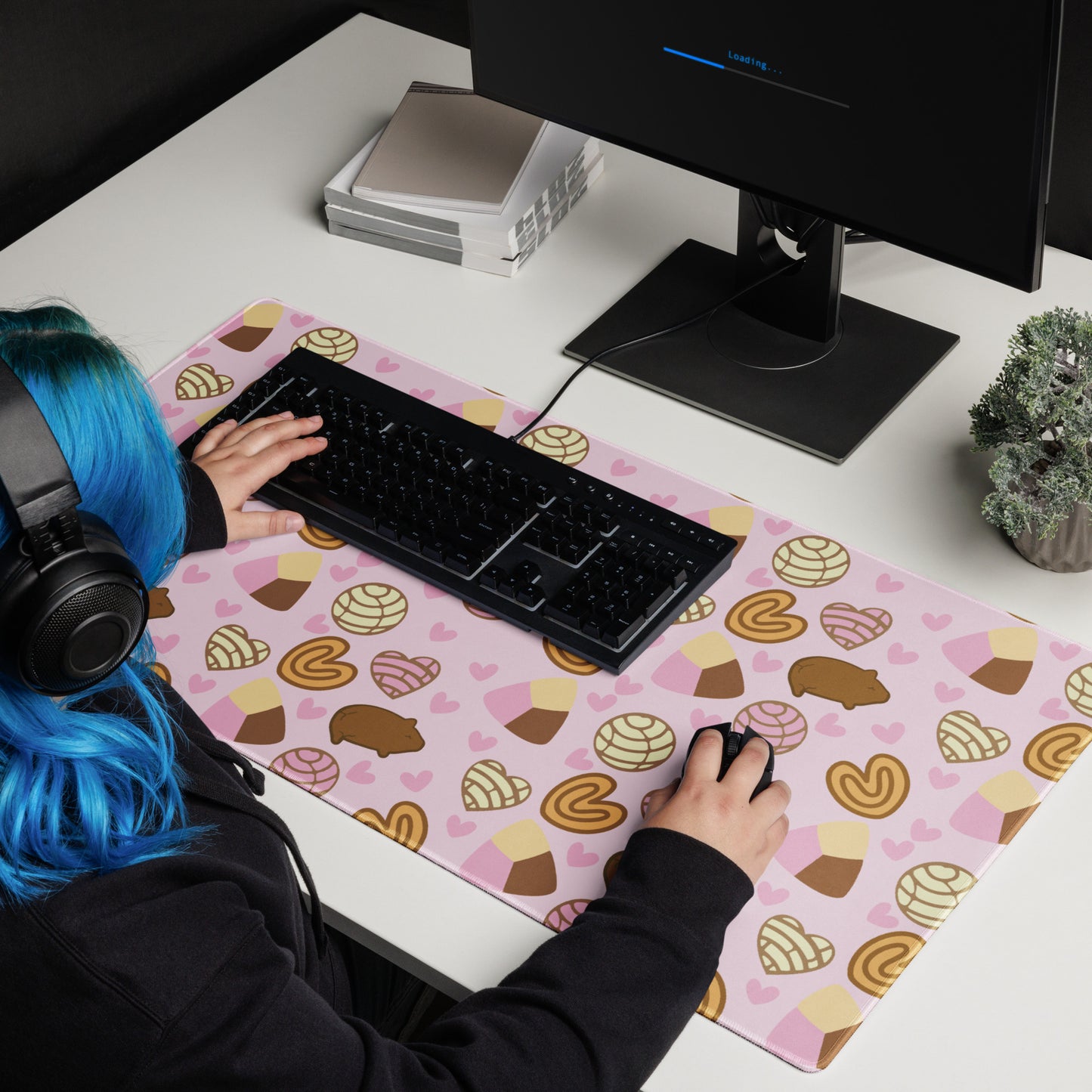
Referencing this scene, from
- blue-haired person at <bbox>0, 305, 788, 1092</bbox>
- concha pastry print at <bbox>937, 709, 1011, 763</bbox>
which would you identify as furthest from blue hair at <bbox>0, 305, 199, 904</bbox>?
concha pastry print at <bbox>937, 709, 1011, 763</bbox>

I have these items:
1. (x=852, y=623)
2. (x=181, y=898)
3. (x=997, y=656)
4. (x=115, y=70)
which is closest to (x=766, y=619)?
(x=852, y=623)

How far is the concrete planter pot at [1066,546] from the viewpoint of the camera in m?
0.98

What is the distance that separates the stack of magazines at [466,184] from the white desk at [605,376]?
22 millimetres

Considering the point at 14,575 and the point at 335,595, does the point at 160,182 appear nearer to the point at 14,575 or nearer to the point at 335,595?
the point at 335,595

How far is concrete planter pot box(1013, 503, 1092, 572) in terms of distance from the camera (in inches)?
38.4

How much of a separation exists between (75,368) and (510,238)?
65 cm

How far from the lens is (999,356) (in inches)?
46.9

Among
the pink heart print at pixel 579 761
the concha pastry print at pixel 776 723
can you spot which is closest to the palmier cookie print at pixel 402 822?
the pink heart print at pixel 579 761

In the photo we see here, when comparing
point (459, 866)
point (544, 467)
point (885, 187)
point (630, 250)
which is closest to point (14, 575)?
point (459, 866)

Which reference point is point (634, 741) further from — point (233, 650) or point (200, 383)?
point (200, 383)

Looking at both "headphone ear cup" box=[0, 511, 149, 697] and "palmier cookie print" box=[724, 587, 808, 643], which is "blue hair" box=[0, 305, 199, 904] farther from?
"palmier cookie print" box=[724, 587, 808, 643]

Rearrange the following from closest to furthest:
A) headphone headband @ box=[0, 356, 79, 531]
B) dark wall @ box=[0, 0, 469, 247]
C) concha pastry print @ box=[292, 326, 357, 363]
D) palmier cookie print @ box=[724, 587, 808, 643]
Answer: headphone headband @ box=[0, 356, 79, 531] → palmier cookie print @ box=[724, 587, 808, 643] → concha pastry print @ box=[292, 326, 357, 363] → dark wall @ box=[0, 0, 469, 247]

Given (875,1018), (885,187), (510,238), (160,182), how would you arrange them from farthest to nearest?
(160,182) < (510,238) < (885,187) < (875,1018)

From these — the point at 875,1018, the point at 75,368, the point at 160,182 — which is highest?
the point at 75,368
